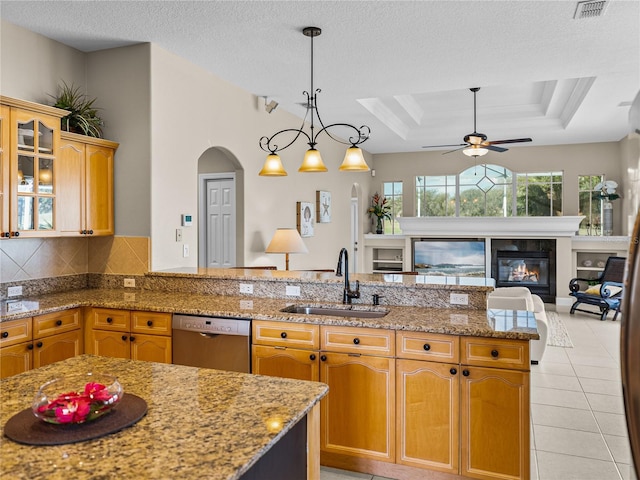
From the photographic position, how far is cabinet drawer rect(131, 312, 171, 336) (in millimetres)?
3172

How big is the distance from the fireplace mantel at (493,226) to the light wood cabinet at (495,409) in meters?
6.70

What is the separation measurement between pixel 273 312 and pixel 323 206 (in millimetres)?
4123

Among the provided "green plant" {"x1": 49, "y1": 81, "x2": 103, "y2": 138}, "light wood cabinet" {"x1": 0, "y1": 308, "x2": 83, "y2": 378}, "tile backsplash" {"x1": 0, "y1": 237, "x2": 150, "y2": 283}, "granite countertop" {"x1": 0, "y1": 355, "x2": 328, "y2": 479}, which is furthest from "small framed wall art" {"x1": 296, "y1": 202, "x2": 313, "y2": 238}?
"granite countertop" {"x1": 0, "y1": 355, "x2": 328, "y2": 479}

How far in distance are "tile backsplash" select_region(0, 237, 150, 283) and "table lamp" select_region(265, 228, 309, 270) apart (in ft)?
5.23

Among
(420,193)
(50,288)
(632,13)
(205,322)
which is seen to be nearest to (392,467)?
(205,322)

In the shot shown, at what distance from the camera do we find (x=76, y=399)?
4.26 feet

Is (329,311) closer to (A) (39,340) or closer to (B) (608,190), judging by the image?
(A) (39,340)

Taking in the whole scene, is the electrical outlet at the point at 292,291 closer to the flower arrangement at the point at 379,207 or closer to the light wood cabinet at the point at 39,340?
the light wood cabinet at the point at 39,340

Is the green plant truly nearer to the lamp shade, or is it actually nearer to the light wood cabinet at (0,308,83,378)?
the light wood cabinet at (0,308,83,378)

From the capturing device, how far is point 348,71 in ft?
14.6

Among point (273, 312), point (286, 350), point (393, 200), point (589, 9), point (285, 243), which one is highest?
point (589, 9)

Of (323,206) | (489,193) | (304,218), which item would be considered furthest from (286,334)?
(489,193)

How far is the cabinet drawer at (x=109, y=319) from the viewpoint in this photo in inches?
130

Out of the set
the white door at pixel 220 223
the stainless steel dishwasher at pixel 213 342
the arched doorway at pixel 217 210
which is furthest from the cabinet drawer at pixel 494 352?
the white door at pixel 220 223
